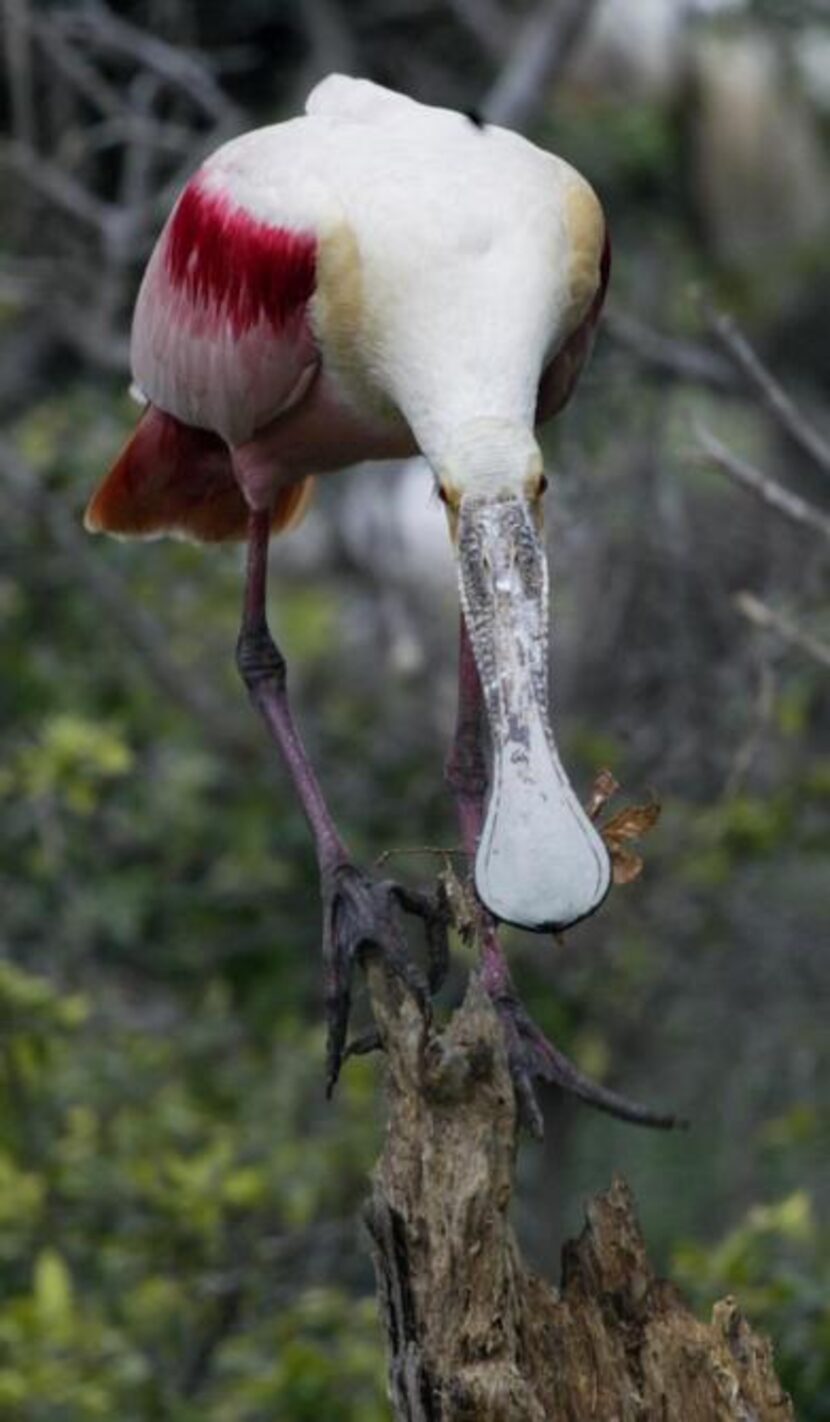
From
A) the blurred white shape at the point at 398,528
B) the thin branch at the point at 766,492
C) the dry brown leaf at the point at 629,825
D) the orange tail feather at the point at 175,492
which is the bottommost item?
the dry brown leaf at the point at 629,825

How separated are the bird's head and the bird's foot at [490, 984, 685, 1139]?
1.78 ft

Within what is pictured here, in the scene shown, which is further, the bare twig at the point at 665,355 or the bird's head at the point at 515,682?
the bare twig at the point at 665,355

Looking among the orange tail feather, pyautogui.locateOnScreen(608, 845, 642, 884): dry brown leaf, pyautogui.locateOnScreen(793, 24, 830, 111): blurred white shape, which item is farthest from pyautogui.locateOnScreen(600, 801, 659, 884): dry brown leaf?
pyautogui.locateOnScreen(793, 24, 830, 111): blurred white shape

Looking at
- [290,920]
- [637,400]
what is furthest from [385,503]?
[290,920]

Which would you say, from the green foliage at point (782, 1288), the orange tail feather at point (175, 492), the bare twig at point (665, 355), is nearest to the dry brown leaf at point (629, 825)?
the green foliage at point (782, 1288)

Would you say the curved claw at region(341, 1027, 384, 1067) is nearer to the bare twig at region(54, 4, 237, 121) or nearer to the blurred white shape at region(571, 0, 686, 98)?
the bare twig at region(54, 4, 237, 121)

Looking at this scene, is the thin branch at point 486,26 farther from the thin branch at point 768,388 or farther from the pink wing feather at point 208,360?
the thin branch at point 768,388

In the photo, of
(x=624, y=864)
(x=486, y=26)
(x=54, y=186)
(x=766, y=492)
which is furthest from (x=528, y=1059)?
(x=486, y=26)

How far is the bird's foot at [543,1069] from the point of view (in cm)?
440

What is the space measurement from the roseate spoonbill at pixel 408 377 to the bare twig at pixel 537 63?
2.70m

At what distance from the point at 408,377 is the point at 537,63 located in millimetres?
3726

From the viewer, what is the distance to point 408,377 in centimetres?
440

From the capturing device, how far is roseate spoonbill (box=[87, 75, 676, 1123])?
156 inches

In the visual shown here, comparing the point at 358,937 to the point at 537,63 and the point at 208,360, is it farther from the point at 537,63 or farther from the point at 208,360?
the point at 537,63
